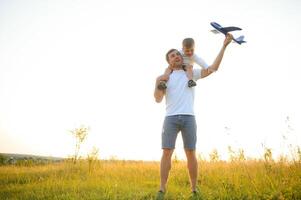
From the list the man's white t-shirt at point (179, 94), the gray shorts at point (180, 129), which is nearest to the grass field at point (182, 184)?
the gray shorts at point (180, 129)

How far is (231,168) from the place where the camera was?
7215 millimetres

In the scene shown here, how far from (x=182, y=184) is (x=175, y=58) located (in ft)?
10.00

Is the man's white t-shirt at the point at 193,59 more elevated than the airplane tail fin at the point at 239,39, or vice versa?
the airplane tail fin at the point at 239,39

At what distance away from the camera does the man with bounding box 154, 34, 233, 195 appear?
5082 mm

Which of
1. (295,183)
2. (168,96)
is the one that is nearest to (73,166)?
(168,96)

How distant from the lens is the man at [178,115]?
5.08 metres

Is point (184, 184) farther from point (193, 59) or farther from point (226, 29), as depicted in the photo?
point (226, 29)

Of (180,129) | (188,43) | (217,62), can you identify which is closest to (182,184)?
(180,129)

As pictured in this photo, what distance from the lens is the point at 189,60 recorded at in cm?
545

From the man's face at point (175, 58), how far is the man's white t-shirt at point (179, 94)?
144mm

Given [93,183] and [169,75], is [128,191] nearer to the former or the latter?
[93,183]

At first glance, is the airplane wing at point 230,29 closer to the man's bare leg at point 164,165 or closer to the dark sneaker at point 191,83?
the dark sneaker at point 191,83

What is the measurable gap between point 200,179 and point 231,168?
705 mm

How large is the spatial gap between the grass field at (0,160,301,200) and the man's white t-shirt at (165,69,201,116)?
4.26 ft
